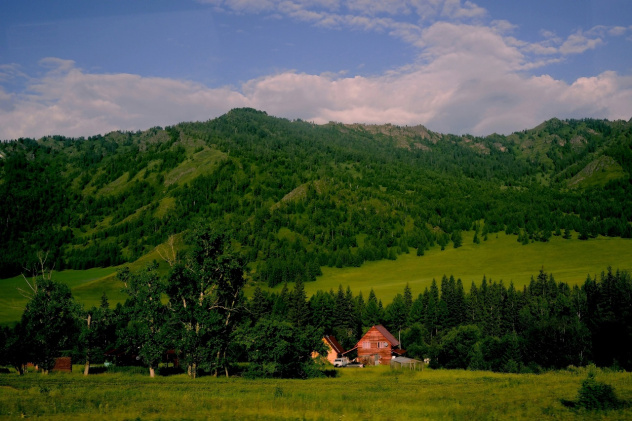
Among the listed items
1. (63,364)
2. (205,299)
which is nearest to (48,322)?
(63,364)

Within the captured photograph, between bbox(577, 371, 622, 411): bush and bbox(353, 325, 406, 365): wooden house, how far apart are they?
239 ft

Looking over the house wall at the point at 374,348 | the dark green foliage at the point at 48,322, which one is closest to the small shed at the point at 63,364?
the dark green foliage at the point at 48,322

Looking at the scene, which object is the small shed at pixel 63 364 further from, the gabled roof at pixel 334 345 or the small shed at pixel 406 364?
the gabled roof at pixel 334 345

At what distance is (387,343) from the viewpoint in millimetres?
100125

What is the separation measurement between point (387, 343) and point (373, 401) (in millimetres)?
69971

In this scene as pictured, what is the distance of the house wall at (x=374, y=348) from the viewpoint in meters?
99.4

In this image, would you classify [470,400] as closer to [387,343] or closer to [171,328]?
[171,328]

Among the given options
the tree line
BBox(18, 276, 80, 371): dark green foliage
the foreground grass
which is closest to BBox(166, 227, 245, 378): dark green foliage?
the tree line

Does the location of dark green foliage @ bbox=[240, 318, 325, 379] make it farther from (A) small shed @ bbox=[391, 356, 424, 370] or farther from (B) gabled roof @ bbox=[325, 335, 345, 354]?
(B) gabled roof @ bbox=[325, 335, 345, 354]

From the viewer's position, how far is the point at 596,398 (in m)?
27.8

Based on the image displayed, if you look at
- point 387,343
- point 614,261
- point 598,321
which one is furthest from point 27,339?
point 614,261

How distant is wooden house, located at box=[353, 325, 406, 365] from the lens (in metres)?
99.4

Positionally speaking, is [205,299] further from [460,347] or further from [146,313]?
[460,347]

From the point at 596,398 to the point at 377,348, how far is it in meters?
74.9
